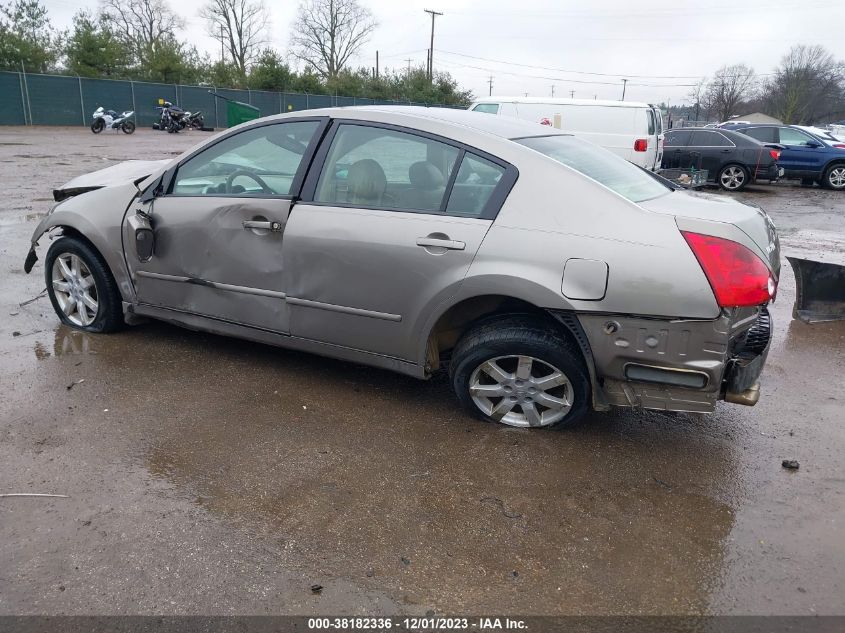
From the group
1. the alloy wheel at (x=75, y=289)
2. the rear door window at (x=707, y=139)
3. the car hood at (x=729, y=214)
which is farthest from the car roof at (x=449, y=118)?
the rear door window at (x=707, y=139)

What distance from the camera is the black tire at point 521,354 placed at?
10.8 feet

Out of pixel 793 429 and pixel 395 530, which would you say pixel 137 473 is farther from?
pixel 793 429

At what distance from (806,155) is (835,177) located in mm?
946

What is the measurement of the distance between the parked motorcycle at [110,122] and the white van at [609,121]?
Result: 20381 mm

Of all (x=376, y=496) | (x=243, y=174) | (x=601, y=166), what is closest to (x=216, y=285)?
(x=243, y=174)

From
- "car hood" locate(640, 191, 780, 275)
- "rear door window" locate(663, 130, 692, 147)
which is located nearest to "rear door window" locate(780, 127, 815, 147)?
"rear door window" locate(663, 130, 692, 147)

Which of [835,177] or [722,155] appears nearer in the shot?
[722,155]

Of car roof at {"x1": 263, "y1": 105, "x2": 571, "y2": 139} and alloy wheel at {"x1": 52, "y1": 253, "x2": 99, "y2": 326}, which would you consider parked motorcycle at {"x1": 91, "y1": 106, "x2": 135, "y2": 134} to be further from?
car roof at {"x1": 263, "y1": 105, "x2": 571, "y2": 139}

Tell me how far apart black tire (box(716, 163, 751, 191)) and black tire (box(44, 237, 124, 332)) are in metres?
15.6

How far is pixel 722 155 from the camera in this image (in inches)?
645

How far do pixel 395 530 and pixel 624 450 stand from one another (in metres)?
1.36

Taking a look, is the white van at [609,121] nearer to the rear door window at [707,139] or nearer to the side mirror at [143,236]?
the rear door window at [707,139]

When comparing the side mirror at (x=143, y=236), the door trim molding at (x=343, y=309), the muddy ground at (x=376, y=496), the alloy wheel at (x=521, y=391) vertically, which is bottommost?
the muddy ground at (x=376, y=496)

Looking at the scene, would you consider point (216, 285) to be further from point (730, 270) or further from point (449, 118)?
point (730, 270)
